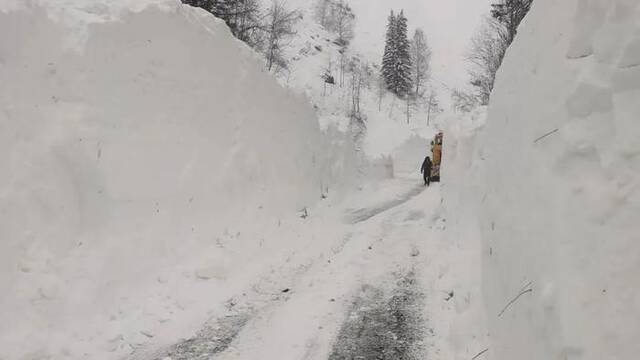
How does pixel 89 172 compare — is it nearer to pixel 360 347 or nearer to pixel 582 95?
pixel 360 347

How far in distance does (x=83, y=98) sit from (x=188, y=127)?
2.53 metres

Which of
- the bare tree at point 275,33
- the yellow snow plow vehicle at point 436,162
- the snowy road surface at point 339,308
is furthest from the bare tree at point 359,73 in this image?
the snowy road surface at point 339,308

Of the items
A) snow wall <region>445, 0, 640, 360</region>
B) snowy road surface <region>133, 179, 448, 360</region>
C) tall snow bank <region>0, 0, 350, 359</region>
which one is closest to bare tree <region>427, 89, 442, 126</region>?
tall snow bank <region>0, 0, 350, 359</region>

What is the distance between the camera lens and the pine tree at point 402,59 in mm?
54750

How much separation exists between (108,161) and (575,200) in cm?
690

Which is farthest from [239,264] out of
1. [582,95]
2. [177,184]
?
[582,95]

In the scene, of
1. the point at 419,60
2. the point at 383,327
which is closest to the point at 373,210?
the point at 383,327

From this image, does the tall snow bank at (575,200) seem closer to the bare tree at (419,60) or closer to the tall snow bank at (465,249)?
the tall snow bank at (465,249)

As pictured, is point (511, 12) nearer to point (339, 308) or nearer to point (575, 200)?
point (339, 308)

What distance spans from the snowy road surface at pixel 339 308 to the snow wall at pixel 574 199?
128 cm

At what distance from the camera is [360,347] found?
6.07 m

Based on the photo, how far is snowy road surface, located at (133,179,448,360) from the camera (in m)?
6.00

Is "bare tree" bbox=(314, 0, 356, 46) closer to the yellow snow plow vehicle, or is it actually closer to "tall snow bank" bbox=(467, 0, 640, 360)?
the yellow snow plow vehicle

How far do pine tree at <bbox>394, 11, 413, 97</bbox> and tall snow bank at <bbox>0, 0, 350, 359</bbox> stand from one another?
44.3m
